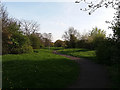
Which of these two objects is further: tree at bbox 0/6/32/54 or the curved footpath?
tree at bbox 0/6/32/54

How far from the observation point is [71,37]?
39.3m

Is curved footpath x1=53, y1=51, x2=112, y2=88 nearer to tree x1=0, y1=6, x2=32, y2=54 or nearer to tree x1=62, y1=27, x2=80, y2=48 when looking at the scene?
tree x1=0, y1=6, x2=32, y2=54

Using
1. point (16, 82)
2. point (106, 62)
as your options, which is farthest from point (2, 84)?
point (106, 62)

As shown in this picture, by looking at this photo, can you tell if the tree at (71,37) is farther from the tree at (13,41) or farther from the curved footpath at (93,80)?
the curved footpath at (93,80)

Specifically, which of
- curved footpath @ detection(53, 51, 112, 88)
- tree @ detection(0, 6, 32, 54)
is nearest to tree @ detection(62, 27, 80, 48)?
tree @ detection(0, 6, 32, 54)

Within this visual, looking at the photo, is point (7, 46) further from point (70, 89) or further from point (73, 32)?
point (73, 32)

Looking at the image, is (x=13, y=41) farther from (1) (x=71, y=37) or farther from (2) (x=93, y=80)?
(1) (x=71, y=37)

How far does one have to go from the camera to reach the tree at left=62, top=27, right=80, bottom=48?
38.5 meters

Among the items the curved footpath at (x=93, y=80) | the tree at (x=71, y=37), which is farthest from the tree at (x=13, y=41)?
the tree at (x=71, y=37)

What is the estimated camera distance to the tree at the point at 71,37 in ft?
126

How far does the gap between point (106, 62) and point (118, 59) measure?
469 centimetres

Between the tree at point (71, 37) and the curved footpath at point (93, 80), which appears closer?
the curved footpath at point (93, 80)

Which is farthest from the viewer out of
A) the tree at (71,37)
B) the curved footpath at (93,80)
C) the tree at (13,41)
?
the tree at (71,37)

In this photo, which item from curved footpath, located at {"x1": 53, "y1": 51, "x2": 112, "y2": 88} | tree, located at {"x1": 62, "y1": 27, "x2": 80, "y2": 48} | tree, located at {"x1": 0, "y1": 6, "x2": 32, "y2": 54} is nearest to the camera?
curved footpath, located at {"x1": 53, "y1": 51, "x2": 112, "y2": 88}
